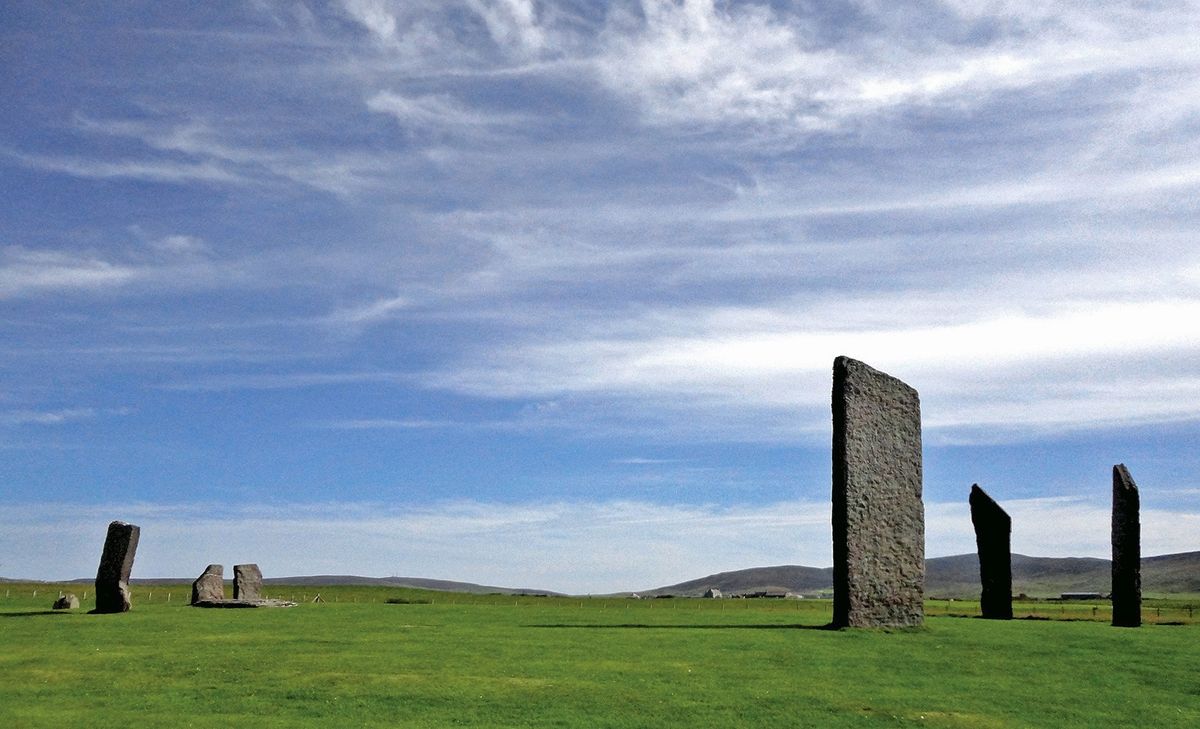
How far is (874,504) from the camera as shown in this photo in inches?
A: 781

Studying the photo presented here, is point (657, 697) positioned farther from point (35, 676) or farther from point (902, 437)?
point (902, 437)

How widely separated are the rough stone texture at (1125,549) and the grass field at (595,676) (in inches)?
123

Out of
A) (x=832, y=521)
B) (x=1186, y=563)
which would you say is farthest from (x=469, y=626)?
(x=1186, y=563)

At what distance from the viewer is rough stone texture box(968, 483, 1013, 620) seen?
2727 centimetres

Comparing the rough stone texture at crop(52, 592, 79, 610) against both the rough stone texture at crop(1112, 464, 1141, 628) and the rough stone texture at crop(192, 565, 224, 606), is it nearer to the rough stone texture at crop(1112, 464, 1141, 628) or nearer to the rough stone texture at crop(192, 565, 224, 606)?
the rough stone texture at crop(192, 565, 224, 606)

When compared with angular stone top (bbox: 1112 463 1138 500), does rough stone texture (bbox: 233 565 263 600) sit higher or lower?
lower

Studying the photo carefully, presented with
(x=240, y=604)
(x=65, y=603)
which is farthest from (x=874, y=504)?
(x=65, y=603)

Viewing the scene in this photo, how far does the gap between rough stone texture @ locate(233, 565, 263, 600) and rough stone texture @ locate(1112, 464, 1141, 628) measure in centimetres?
2394

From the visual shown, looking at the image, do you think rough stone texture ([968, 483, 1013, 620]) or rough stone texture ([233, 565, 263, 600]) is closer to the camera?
rough stone texture ([968, 483, 1013, 620])

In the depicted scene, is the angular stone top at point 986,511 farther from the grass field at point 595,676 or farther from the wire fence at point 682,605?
the grass field at point 595,676

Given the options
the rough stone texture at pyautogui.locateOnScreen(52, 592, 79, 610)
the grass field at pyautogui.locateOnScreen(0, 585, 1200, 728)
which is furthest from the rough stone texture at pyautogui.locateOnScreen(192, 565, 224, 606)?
the grass field at pyautogui.locateOnScreen(0, 585, 1200, 728)

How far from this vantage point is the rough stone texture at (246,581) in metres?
32.5

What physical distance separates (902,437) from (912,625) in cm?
357

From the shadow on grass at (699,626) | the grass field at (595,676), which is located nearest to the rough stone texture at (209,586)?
the grass field at (595,676)
